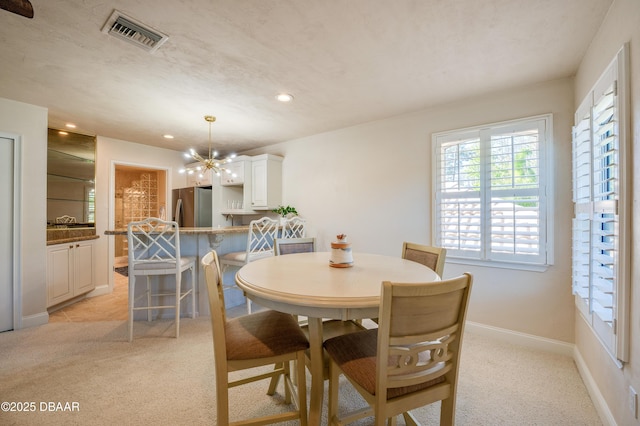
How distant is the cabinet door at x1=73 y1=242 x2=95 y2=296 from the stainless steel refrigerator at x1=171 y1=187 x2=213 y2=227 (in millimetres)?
1302

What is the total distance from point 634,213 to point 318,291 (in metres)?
1.52

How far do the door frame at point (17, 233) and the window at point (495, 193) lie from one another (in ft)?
14.1

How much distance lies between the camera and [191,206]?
4734 millimetres

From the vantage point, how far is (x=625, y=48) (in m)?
1.34

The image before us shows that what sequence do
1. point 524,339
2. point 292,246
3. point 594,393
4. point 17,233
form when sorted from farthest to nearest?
1. point 17,233
2. point 292,246
3. point 524,339
4. point 594,393

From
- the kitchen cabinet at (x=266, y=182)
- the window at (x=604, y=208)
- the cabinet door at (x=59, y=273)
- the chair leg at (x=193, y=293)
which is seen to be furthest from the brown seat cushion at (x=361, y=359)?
the cabinet door at (x=59, y=273)

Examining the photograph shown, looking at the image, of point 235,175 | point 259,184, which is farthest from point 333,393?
point 235,175

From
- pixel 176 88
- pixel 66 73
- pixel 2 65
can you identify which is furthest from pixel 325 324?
pixel 2 65

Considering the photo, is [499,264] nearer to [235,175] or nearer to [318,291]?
[318,291]

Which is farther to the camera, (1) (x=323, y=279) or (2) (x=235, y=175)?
(2) (x=235, y=175)

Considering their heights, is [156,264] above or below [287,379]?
above

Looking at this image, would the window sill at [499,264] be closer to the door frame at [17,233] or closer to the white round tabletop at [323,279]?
→ the white round tabletop at [323,279]

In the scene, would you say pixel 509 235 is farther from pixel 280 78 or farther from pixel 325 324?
pixel 280 78

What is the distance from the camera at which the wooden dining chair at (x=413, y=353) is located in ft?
3.07
